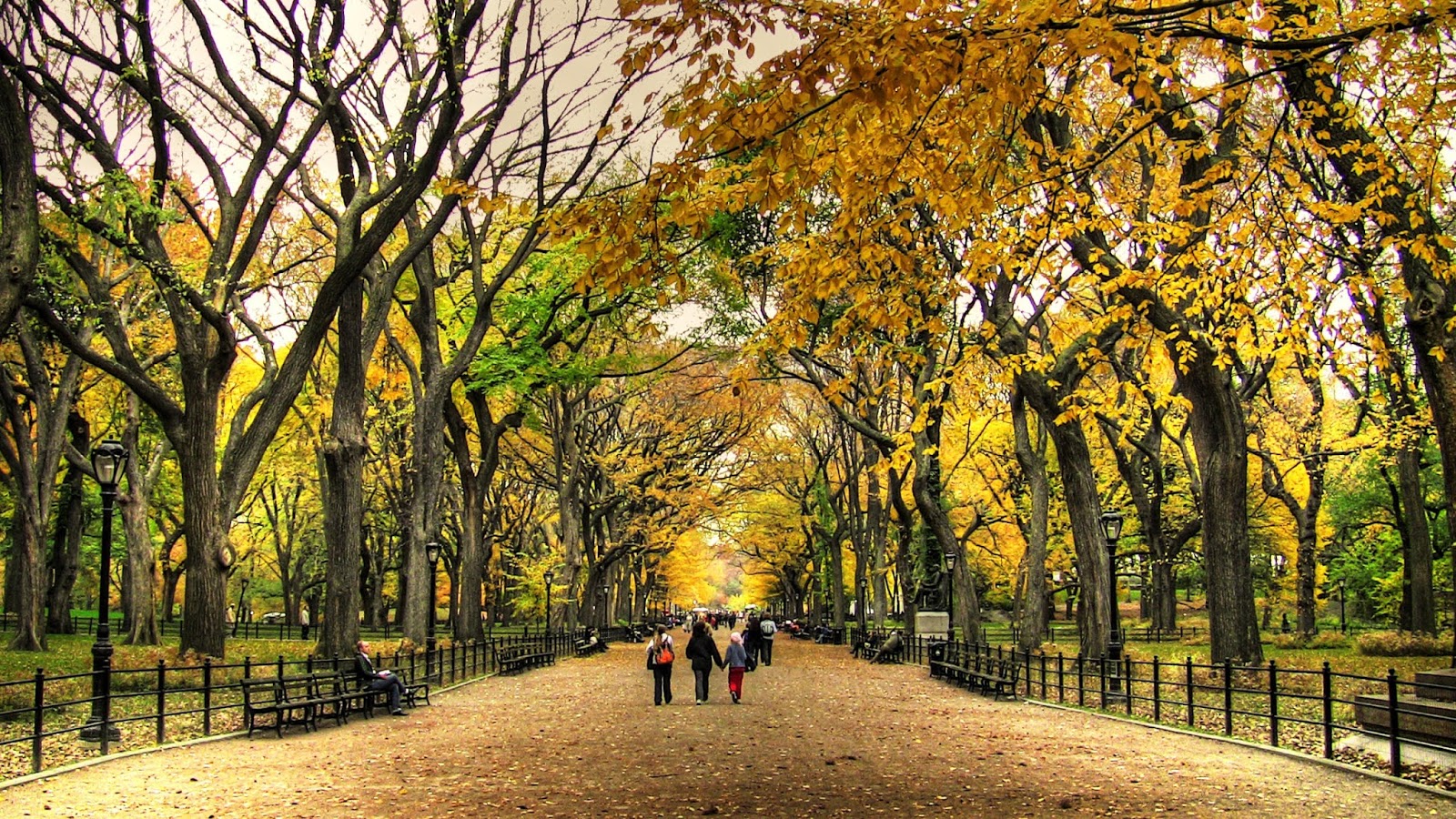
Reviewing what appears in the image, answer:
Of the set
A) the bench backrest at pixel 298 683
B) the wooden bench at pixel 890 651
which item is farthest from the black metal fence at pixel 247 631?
the bench backrest at pixel 298 683

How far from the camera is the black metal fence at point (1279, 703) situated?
439 inches

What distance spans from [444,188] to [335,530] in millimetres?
12043

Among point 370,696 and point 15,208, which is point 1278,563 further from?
point 15,208

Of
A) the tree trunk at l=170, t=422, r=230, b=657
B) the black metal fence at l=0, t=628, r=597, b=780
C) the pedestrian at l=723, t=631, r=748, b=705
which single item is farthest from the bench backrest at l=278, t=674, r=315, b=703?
the pedestrian at l=723, t=631, r=748, b=705

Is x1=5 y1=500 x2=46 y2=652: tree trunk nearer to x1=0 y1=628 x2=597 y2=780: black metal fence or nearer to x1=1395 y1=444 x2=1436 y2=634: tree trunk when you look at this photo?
x1=0 y1=628 x2=597 y2=780: black metal fence

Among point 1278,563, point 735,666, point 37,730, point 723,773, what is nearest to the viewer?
point 37,730

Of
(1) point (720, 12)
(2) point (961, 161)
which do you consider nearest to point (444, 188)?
(1) point (720, 12)

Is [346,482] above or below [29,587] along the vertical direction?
above

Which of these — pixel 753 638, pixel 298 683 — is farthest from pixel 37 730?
pixel 753 638

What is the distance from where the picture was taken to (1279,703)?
17719 mm

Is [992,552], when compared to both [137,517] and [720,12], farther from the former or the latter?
[720,12]

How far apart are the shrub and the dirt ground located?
10.8 m

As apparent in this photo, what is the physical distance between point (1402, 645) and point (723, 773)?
19.6 metres

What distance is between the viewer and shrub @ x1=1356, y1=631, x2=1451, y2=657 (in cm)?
2420
